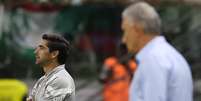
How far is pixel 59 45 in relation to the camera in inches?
136

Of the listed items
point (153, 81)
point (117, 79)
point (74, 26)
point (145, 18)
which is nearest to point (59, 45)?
point (153, 81)

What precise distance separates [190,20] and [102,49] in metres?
1.93

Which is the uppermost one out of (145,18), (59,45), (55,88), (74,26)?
(74,26)

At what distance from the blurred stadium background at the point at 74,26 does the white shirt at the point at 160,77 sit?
27.3 feet

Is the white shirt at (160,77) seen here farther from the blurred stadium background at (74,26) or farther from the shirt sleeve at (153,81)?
the blurred stadium background at (74,26)

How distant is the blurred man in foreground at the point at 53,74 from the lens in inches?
129

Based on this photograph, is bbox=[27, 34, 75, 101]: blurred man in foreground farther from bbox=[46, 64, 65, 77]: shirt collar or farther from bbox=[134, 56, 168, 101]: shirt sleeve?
bbox=[134, 56, 168, 101]: shirt sleeve

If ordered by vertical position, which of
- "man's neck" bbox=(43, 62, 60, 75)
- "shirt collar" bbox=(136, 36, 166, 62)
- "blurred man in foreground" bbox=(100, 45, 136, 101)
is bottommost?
"man's neck" bbox=(43, 62, 60, 75)

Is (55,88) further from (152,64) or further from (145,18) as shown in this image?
(145,18)

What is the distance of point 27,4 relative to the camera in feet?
41.7

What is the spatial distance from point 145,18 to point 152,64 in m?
0.28

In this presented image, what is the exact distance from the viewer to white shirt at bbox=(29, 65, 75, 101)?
3.27 meters

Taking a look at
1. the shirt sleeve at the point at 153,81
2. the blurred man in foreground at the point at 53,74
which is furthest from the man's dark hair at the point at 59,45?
the shirt sleeve at the point at 153,81

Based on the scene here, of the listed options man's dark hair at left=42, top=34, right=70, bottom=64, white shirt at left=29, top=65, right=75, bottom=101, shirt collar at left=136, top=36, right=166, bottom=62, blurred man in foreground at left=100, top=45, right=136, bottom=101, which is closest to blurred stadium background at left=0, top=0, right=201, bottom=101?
blurred man in foreground at left=100, top=45, right=136, bottom=101
